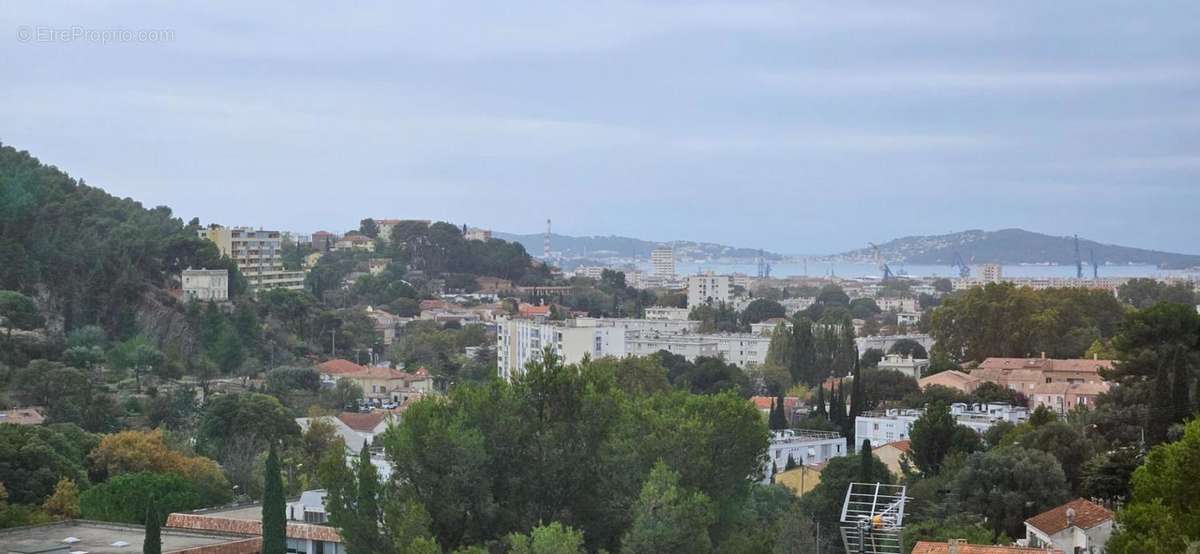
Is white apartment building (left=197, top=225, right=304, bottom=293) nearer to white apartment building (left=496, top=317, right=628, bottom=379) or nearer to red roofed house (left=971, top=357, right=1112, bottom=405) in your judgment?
white apartment building (left=496, top=317, right=628, bottom=379)

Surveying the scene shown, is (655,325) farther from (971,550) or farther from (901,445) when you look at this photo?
(971,550)

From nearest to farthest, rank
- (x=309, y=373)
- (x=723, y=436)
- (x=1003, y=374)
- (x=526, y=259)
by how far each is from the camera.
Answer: (x=723, y=436) → (x=1003, y=374) → (x=309, y=373) → (x=526, y=259)

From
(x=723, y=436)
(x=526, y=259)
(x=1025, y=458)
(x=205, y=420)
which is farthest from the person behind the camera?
(x=526, y=259)

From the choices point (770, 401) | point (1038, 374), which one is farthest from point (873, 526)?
point (770, 401)

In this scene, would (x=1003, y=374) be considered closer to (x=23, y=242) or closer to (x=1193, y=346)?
(x=1193, y=346)

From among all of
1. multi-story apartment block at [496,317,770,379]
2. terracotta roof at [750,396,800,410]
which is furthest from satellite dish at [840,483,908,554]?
multi-story apartment block at [496,317,770,379]

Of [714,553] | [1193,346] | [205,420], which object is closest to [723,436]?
[714,553]
